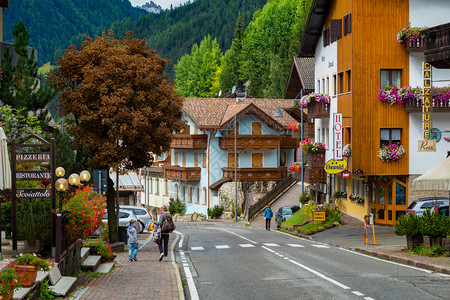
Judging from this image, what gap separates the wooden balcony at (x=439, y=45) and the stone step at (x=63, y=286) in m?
11.9

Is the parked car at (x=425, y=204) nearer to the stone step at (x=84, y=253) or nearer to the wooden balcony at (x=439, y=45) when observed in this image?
the wooden balcony at (x=439, y=45)

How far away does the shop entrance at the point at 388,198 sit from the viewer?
38.2m

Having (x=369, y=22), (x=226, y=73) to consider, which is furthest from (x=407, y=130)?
(x=226, y=73)

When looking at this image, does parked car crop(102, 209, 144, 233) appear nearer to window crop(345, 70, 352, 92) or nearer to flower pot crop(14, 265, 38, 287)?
window crop(345, 70, 352, 92)

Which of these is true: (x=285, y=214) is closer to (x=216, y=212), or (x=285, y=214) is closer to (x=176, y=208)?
(x=216, y=212)

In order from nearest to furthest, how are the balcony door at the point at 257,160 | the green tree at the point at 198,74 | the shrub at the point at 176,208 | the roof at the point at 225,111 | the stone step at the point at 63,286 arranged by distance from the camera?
1. the stone step at the point at 63,286
2. the roof at the point at 225,111
3. the balcony door at the point at 257,160
4. the shrub at the point at 176,208
5. the green tree at the point at 198,74

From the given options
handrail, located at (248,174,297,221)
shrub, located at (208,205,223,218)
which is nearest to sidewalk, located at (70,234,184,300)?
handrail, located at (248,174,297,221)

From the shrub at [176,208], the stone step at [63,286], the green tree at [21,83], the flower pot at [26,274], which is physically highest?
the green tree at [21,83]

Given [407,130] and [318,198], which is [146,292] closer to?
[407,130]

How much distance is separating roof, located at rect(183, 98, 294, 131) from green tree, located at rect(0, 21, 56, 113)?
37.0 meters

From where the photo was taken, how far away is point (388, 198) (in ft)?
127

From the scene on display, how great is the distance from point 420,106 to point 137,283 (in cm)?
2291

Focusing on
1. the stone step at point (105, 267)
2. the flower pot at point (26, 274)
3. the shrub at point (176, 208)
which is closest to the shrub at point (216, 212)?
the shrub at point (176, 208)

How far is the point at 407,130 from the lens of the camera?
38.1 m
